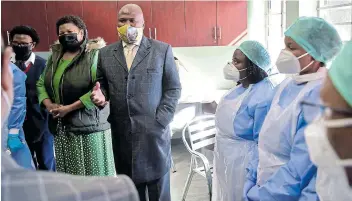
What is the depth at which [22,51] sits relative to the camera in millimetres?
2561

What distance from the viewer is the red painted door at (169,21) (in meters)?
4.48

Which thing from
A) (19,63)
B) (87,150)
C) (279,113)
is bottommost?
(87,150)

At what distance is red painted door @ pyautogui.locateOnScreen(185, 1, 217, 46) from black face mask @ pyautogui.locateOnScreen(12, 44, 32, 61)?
7.66ft

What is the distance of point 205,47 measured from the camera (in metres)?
4.62

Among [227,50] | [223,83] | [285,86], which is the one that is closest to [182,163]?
[223,83]

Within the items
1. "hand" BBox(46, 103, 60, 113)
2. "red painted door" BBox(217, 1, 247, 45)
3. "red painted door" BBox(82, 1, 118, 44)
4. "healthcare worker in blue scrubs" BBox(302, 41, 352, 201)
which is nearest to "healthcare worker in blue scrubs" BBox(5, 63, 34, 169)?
"hand" BBox(46, 103, 60, 113)

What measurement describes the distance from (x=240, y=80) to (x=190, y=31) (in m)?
2.57

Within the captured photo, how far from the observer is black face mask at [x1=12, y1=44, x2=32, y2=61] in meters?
2.55

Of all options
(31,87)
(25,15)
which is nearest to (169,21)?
(25,15)

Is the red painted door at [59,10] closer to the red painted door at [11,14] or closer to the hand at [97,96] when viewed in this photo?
the red painted door at [11,14]

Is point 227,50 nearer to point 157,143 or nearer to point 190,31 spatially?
point 190,31

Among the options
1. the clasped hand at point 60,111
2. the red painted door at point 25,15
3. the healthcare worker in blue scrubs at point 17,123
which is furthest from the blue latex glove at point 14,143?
the red painted door at point 25,15

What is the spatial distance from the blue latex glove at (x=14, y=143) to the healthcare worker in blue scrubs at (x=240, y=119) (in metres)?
1.08

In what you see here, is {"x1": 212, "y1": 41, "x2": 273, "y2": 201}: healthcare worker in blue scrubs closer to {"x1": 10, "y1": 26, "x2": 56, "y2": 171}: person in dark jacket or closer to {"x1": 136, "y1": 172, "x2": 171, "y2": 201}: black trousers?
{"x1": 136, "y1": 172, "x2": 171, "y2": 201}: black trousers
